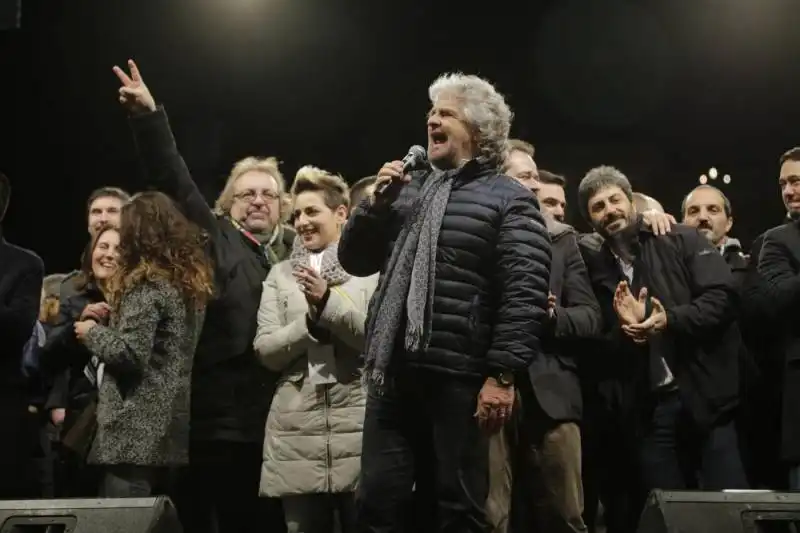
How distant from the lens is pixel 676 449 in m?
3.21

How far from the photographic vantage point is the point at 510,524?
3195 millimetres

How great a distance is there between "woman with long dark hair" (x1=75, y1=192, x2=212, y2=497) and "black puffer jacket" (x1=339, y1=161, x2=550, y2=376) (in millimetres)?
703

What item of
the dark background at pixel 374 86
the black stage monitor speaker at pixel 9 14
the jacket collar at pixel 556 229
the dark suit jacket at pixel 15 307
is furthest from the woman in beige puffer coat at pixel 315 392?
the dark background at pixel 374 86

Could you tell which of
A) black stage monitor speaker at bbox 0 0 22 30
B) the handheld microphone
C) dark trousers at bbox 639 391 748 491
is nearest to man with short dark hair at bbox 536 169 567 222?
dark trousers at bbox 639 391 748 491

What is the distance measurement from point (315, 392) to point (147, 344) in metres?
0.55

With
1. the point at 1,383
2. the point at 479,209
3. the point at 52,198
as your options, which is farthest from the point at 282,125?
the point at 479,209

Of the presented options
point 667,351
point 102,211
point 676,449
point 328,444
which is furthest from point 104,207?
point 676,449

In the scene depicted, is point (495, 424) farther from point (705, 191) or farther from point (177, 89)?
point (177, 89)

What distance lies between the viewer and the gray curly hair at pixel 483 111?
2.69 metres

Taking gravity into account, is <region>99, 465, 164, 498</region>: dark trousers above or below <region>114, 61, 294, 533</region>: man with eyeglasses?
below

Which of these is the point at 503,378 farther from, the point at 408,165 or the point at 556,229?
the point at 556,229

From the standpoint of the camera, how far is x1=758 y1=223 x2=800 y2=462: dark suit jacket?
124 inches

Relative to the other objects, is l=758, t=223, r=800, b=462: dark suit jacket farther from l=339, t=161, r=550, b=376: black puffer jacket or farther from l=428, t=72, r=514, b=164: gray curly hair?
l=428, t=72, r=514, b=164: gray curly hair

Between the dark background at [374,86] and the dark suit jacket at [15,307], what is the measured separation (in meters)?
3.64
